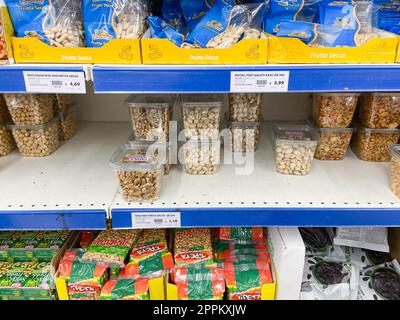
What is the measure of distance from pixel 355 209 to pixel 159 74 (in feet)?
2.35

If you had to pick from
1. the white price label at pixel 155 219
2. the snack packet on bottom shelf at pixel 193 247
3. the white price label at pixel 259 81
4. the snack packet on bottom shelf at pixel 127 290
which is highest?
the white price label at pixel 259 81

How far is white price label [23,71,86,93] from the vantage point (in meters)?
0.95

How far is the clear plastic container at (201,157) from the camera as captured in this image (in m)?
1.23

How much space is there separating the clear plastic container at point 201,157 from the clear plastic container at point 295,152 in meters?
0.23

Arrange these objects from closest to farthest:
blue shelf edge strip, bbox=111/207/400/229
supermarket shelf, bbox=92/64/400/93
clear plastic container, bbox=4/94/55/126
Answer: supermarket shelf, bbox=92/64/400/93
blue shelf edge strip, bbox=111/207/400/229
clear plastic container, bbox=4/94/55/126

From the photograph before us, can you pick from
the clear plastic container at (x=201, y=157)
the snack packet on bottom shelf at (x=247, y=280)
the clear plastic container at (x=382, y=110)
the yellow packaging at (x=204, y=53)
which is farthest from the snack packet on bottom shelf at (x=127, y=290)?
the clear plastic container at (x=382, y=110)

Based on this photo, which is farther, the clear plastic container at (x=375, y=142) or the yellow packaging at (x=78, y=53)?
the clear plastic container at (x=375, y=142)

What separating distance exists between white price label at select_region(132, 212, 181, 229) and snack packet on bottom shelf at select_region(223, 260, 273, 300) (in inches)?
14.7

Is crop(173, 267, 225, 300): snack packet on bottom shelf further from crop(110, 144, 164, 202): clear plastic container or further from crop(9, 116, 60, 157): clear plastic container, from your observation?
crop(9, 116, 60, 157): clear plastic container

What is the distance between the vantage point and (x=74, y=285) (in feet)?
4.16

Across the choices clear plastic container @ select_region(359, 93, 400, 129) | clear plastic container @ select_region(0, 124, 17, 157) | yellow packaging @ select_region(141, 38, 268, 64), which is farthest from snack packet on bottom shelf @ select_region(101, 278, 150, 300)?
clear plastic container @ select_region(359, 93, 400, 129)

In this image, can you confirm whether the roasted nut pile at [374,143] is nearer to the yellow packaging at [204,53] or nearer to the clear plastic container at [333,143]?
the clear plastic container at [333,143]

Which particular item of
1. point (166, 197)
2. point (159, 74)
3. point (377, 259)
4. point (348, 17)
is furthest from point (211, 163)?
point (377, 259)

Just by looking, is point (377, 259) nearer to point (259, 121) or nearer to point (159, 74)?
point (259, 121)
